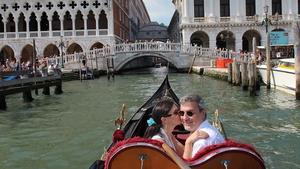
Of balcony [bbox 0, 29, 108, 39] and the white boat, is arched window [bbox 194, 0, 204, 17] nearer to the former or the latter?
balcony [bbox 0, 29, 108, 39]

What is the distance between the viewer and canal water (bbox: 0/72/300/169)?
483 centimetres

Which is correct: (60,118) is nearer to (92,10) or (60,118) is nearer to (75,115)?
(75,115)

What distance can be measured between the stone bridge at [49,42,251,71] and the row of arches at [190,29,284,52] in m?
3.74

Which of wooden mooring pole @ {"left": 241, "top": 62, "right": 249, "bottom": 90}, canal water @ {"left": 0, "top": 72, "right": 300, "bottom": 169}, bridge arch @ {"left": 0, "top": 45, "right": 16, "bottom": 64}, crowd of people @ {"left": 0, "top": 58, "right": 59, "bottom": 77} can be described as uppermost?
bridge arch @ {"left": 0, "top": 45, "right": 16, "bottom": 64}

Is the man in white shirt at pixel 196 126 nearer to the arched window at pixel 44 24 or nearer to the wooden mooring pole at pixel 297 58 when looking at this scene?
the wooden mooring pole at pixel 297 58

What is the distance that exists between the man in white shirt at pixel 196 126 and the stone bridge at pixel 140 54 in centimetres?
1807

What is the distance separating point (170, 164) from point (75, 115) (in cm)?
593

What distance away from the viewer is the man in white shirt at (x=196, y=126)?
2393 millimetres

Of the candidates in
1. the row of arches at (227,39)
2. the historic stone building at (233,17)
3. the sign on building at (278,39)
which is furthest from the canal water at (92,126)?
the row of arches at (227,39)

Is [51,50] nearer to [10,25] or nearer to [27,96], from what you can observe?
[10,25]

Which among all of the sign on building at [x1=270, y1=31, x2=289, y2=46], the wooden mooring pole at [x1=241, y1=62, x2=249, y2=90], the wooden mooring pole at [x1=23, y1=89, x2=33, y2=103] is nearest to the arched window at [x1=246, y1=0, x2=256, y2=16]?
the sign on building at [x1=270, y1=31, x2=289, y2=46]

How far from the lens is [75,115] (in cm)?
813

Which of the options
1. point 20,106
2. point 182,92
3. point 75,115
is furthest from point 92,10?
point 75,115

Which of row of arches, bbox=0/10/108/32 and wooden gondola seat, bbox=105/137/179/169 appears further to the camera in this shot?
row of arches, bbox=0/10/108/32
